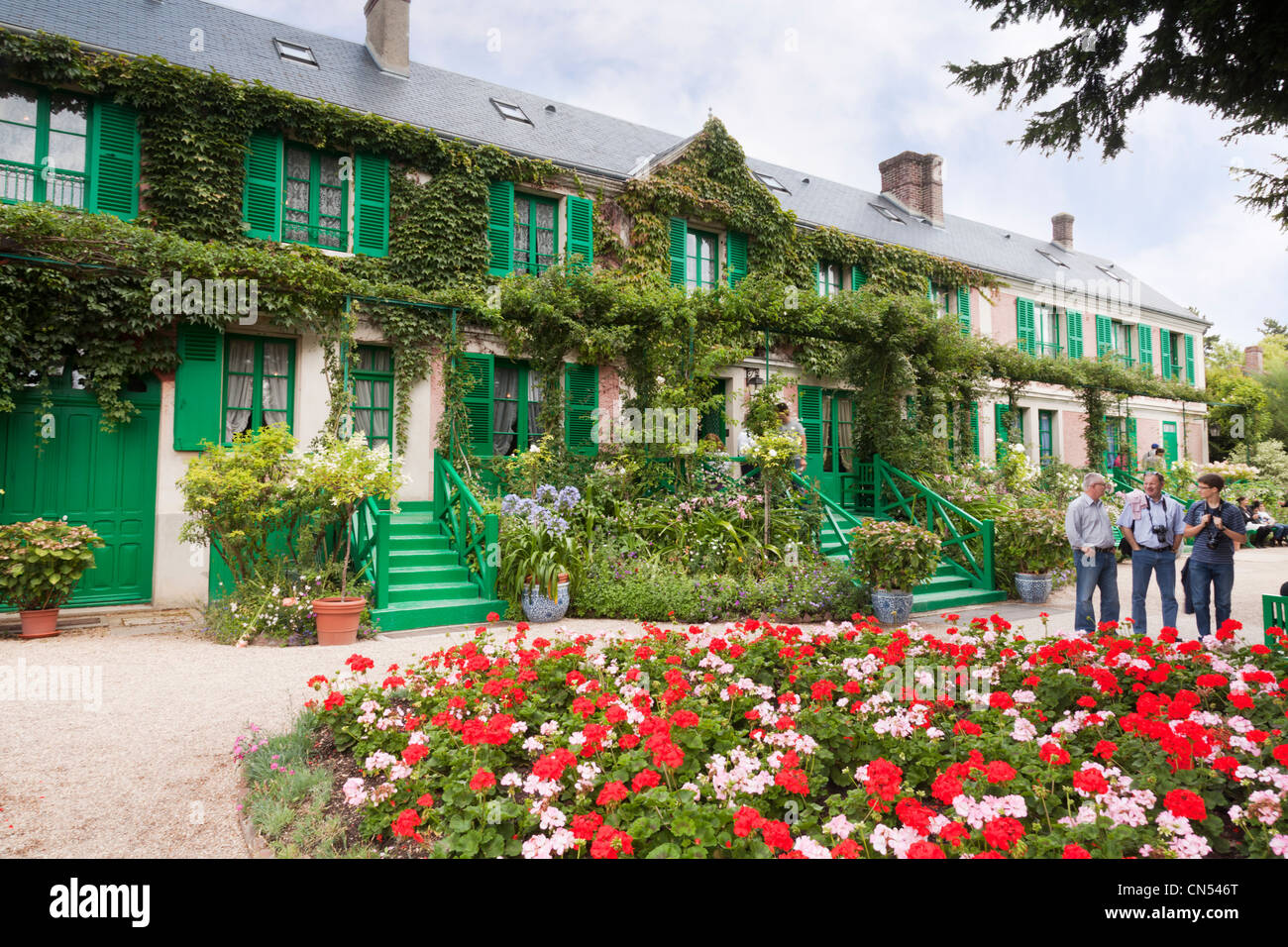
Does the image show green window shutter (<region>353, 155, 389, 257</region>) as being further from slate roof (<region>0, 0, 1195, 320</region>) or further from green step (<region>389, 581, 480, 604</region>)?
green step (<region>389, 581, 480, 604</region>)

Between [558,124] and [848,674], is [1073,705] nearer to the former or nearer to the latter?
[848,674]

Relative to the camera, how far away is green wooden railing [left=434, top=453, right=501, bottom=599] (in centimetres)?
750

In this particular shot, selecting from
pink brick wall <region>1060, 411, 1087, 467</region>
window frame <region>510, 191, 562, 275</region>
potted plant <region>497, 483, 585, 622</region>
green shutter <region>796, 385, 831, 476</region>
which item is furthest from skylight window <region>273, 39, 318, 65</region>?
pink brick wall <region>1060, 411, 1087, 467</region>

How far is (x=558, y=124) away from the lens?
510 inches

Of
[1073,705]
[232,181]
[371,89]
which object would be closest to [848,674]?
[1073,705]

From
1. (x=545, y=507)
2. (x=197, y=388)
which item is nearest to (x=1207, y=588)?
(x=545, y=507)

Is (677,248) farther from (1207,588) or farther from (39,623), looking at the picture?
(39,623)

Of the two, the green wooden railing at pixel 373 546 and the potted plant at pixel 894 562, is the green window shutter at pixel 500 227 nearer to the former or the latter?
the green wooden railing at pixel 373 546

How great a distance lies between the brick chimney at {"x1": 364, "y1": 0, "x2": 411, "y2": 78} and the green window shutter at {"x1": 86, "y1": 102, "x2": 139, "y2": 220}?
460 centimetres

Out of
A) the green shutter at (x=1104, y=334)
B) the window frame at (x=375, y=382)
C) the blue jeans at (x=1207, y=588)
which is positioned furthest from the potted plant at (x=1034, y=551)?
the green shutter at (x=1104, y=334)

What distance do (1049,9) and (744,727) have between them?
427 cm

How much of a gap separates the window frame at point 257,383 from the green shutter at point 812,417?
8.08 metres

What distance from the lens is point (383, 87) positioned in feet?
A: 37.2

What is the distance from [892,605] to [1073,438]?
13.1 metres
